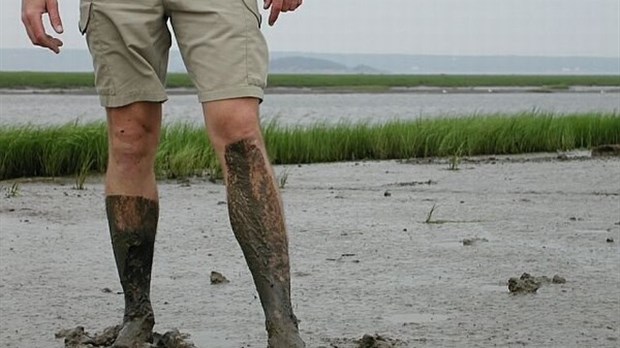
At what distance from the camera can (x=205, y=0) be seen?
10.6 feet

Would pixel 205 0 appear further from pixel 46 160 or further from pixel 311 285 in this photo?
pixel 46 160

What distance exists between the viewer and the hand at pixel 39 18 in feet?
11.4

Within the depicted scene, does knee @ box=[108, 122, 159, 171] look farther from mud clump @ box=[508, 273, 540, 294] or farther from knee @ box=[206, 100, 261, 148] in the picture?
mud clump @ box=[508, 273, 540, 294]

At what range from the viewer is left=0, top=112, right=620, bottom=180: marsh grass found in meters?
10.3

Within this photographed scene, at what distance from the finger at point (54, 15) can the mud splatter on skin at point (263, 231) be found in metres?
0.63

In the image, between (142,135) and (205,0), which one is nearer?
(205,0)

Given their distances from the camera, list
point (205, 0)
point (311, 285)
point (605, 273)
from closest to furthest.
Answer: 1. point (205, 0)
2. point (311, 285)
3. point (605, 273)

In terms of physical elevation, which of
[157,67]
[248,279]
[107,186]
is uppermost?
[157,67]

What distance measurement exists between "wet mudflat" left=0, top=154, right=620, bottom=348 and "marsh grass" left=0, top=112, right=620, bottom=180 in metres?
1.29

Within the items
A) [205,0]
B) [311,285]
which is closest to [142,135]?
[205,0]

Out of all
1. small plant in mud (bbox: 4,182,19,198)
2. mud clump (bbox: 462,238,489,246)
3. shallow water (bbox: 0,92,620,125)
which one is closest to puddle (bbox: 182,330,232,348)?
mud clump (bbox: 462,238,489,246)

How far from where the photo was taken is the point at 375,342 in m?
3.63

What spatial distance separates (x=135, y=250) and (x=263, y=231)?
57 cm

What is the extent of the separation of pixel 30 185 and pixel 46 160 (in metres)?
0.92
